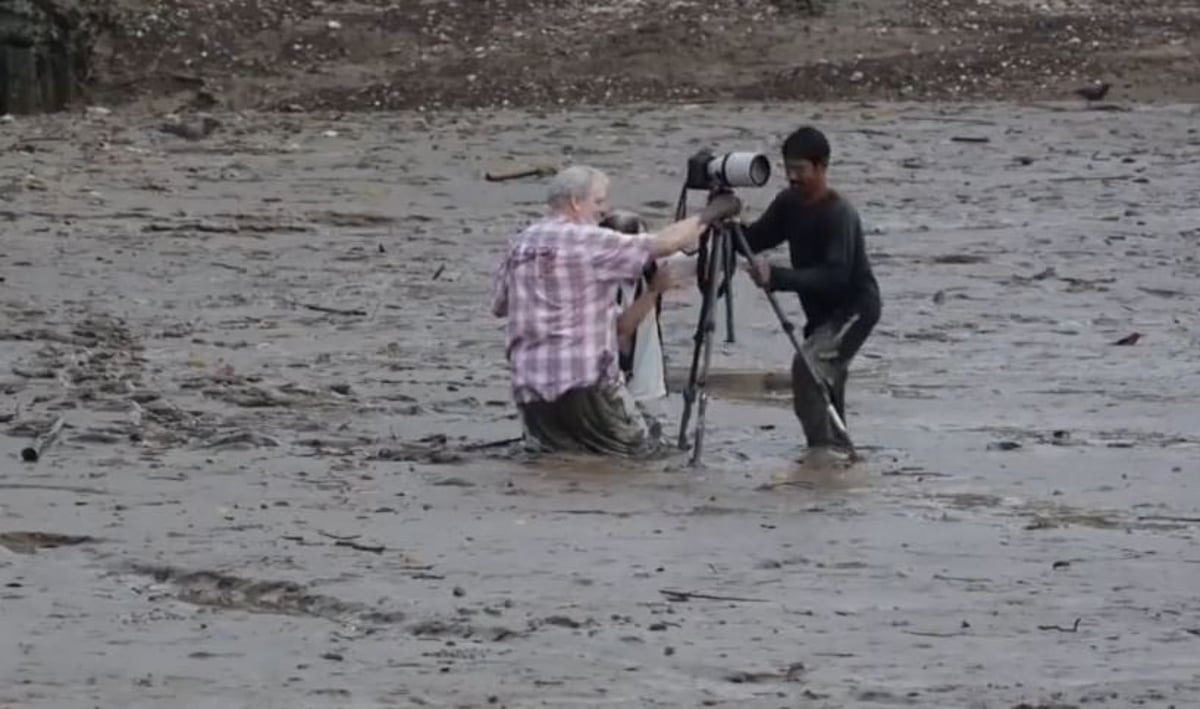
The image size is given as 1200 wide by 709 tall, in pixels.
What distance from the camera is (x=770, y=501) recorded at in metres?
10.4

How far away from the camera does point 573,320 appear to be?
1113cm

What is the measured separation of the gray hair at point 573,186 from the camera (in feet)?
36.0

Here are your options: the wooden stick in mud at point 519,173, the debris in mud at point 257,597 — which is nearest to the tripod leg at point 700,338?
the debris in mud at point 257,597

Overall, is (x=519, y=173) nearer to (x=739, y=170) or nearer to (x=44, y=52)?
(x=44, y=52)

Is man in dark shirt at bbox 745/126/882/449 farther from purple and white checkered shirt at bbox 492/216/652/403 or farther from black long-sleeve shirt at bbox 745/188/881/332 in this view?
purple and white checkered shirt at bbox 492/216/652/403

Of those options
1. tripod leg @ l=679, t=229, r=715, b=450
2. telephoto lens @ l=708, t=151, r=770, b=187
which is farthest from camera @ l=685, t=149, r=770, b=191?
tripod leg @ l=679, t=229, r=715, b=450

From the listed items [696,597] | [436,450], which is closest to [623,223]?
[436,450]

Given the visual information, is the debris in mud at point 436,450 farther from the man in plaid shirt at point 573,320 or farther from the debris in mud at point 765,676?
the debris in mud at point 765,676

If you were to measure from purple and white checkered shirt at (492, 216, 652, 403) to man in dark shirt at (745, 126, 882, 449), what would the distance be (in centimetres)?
52

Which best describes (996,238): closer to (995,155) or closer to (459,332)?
(995,155)

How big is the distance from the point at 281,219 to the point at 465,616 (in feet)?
35.1

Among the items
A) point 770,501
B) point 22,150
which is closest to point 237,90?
point 22,150

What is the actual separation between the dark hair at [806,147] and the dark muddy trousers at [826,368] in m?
0.61

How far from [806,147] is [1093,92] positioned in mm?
13017
